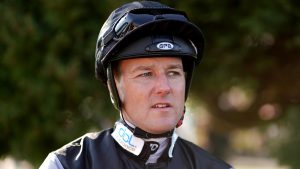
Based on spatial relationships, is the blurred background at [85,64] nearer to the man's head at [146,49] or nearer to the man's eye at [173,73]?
the man's head at [146,49]

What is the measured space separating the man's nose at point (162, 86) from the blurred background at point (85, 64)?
2.01m

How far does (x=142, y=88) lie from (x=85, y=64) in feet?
7.55

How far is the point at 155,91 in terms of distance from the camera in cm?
266

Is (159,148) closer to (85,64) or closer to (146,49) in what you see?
(146,49)

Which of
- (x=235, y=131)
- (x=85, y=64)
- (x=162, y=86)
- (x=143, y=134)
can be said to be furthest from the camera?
(x=235, y=131)

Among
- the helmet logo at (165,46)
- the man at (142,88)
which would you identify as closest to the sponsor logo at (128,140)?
the man at (142,88)

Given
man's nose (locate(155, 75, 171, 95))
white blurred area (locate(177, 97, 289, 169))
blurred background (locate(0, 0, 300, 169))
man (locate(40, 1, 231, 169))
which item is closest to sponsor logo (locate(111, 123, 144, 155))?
man (locate(40, 1, 231, 169))

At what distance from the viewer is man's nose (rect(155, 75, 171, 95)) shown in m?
2.64

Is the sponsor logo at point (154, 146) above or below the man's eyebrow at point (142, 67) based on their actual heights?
below

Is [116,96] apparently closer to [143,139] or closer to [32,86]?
[143,139]

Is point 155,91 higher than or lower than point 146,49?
lower

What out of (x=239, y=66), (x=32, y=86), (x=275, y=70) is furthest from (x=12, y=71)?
(x=275, y=70)

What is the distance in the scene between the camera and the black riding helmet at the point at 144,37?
269 centimetres

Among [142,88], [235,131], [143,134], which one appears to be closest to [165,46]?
[142,88]
